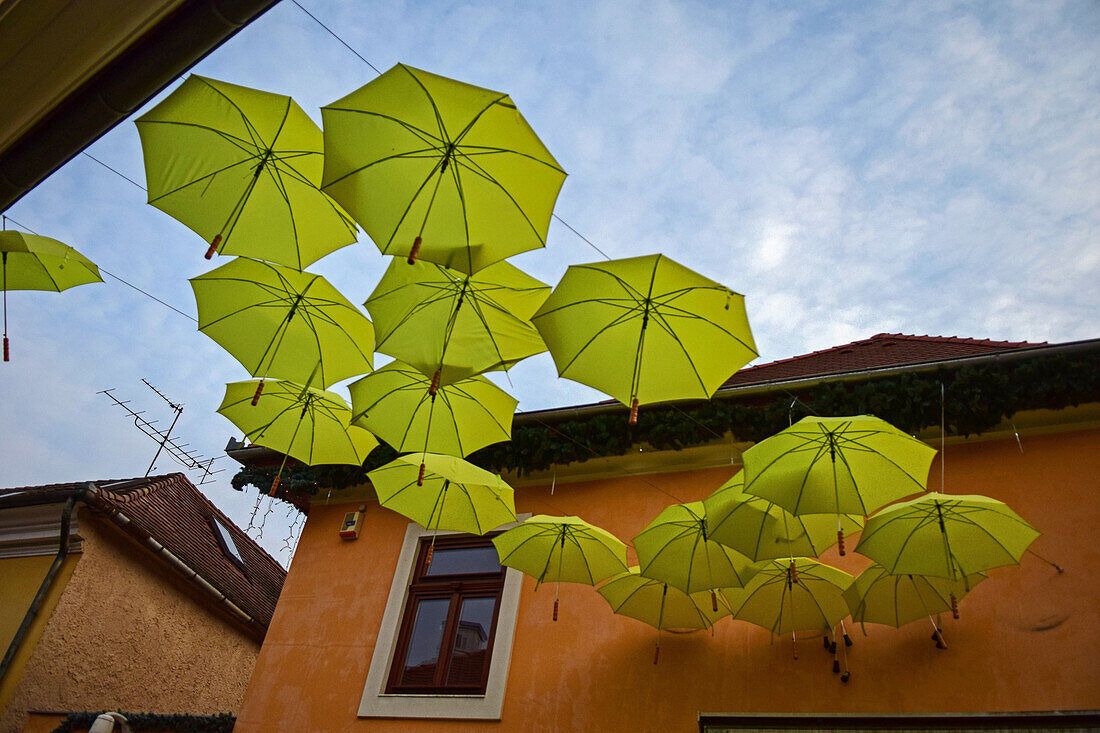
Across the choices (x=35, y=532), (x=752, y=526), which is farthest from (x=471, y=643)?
(x=35, y=532)

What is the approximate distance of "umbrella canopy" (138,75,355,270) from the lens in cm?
469

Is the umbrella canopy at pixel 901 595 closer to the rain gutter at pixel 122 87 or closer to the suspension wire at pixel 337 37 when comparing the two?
the suspension wire at pixel 337 37

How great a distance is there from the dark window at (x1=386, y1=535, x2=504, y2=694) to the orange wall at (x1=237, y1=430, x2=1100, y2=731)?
32cm

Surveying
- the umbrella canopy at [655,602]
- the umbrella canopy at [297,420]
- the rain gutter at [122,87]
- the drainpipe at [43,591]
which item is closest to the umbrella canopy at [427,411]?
the umbrella canopy at [297,420]

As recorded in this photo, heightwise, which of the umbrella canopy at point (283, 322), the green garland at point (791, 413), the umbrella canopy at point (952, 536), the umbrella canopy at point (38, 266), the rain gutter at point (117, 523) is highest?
the green garland at point (791, 413)

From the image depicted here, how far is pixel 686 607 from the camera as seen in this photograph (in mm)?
6273

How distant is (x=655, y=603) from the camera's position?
6.27 meters

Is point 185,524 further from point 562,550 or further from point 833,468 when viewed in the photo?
point 833,468

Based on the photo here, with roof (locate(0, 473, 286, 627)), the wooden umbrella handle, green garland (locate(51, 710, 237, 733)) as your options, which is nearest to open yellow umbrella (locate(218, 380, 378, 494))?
the wooden umbrella handle

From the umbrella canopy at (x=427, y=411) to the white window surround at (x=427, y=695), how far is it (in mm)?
1996

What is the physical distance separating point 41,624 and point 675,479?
7.10 metres

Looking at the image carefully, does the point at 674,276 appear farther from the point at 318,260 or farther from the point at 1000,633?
the point at 1000,633

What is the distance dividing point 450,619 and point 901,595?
4.15 m

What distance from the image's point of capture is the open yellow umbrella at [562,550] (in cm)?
620
